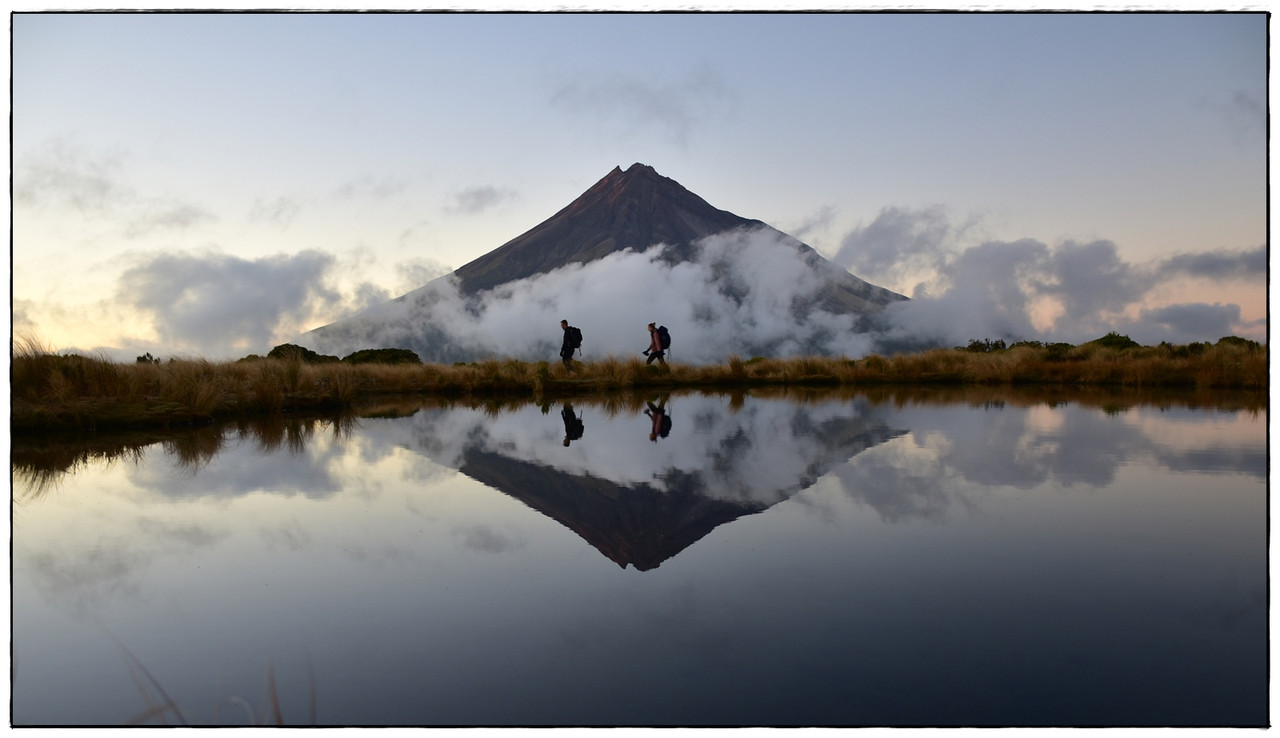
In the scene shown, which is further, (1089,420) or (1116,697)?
(1089,420)

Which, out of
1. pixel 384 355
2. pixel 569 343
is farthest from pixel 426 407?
A: pixel 384 355

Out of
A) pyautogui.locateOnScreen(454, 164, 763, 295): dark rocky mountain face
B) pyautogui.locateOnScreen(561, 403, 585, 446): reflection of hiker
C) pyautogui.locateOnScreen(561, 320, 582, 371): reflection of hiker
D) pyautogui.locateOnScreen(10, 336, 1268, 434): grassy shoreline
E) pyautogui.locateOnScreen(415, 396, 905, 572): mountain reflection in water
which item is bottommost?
pyautogui.locateOnScreen(415, 396, 905, 572): mountain reflection in water

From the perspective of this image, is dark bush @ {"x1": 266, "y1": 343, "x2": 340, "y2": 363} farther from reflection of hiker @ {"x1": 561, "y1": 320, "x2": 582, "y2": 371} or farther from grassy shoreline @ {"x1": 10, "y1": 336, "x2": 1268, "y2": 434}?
reflection of hiker @ {"x1": 561, "y1": 320, "x2": 582, "y2": 371}

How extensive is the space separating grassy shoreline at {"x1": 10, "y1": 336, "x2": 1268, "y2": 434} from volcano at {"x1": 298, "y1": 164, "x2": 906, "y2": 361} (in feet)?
219

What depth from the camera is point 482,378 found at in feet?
56.6

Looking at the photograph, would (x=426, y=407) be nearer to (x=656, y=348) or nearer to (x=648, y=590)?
(x=656, y=348)

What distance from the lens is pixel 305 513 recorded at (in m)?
4.61

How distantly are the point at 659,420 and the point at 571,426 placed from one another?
117cm

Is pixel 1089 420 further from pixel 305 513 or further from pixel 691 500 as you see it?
pixel 305 513

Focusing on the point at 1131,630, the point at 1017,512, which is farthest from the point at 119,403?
the point at 1131,630

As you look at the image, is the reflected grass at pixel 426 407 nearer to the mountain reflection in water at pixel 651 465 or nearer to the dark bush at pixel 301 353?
the mountain reflection in water at pixel 651 465

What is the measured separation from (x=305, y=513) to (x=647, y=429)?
4682mm

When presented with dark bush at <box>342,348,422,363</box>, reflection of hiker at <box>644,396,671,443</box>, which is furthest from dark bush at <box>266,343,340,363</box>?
reflection of hiker at <box>644,396,671,443</box>

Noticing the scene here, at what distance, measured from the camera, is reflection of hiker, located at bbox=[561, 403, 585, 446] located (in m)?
8.22
